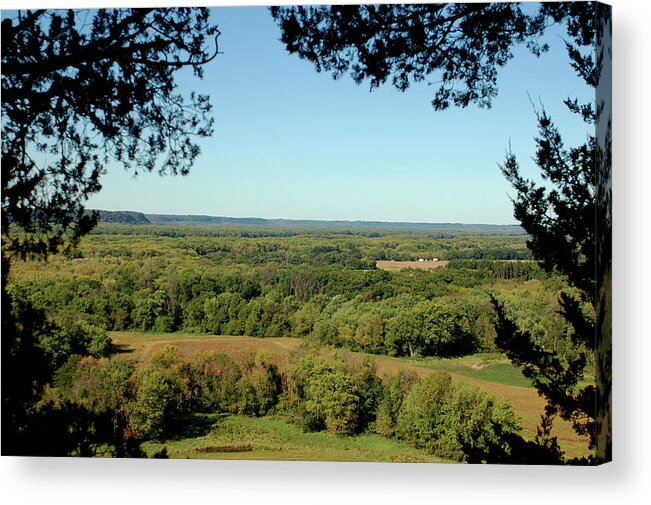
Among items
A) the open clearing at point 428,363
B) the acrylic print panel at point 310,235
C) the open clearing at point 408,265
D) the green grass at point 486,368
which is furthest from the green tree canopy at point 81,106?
the green grass at point 486,368

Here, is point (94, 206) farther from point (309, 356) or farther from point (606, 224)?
point (606, 224)


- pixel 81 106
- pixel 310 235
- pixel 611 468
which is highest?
pixel 81 106

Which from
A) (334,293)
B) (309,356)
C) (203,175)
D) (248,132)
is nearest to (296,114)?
(248,132)

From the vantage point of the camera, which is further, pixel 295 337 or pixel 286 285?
pixel 286 285

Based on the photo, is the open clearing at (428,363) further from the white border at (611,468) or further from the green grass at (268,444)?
the white border at (611,468)

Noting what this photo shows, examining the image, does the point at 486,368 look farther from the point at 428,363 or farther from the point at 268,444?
the point at 268,444

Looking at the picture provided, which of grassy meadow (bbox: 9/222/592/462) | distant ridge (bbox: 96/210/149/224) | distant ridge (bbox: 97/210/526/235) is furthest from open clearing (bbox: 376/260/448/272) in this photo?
distant ridge (bbox: 96/210/149/224)

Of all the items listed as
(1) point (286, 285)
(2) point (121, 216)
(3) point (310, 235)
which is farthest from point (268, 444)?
(2) point (121, 216)

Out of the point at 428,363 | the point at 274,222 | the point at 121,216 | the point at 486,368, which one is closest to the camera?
the point at 486,368

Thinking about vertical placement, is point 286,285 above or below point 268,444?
above
